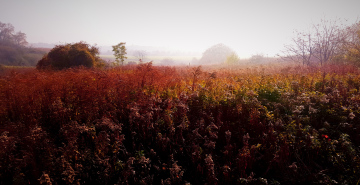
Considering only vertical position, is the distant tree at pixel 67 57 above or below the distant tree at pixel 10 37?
below

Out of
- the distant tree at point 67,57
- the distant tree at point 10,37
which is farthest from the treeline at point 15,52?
the distant tree at point 67,57

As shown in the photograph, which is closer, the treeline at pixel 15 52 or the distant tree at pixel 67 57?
the distant tree at pixel 67 57

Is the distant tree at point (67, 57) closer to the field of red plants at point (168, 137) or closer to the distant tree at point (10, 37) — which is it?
the field of red plants at point (168, 137)

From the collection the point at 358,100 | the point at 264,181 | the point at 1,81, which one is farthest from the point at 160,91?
the point at 358,100

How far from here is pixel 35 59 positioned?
23375 millimetres

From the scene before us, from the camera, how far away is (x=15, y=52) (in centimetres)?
2227

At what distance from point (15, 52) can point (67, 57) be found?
1797 centimetres

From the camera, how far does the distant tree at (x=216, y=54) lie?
68963 mm

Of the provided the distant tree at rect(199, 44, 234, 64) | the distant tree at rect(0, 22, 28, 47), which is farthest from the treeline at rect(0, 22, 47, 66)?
the distant tree at rect(199, 44, 234, 64)

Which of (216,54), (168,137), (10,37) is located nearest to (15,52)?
(10,37)

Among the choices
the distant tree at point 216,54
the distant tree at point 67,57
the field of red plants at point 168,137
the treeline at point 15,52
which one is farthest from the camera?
the distant tree at point 216,54

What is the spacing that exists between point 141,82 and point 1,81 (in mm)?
4569

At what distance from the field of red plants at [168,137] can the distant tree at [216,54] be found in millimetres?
64691

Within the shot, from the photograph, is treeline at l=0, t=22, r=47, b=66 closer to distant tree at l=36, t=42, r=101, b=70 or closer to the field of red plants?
distant tree at l=36, t=42, r=101, b=70
